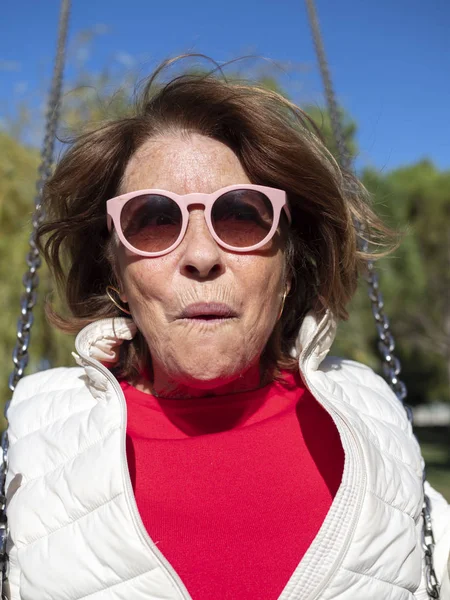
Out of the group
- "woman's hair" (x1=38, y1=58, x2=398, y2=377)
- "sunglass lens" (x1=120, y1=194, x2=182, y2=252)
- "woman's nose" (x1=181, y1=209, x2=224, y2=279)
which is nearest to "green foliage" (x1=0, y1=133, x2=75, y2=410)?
"woman's hair" (x1=38, y1=58, x2=398, y2=377)

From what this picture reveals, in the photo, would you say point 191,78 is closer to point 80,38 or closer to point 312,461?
point 312,461

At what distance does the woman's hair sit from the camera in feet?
4.84

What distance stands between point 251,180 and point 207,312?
12.6 inches

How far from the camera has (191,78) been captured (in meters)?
1.56

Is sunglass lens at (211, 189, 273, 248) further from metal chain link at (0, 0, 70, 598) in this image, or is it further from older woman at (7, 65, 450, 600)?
metal chain link at (0, 0, 70, 598)

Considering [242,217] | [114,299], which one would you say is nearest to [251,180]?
[242,217]

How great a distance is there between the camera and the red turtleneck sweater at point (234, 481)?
122cm

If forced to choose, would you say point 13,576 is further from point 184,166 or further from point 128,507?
point 184,166

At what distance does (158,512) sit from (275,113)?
857 millimetres

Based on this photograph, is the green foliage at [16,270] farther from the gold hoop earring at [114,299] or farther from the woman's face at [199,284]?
the woman's face at [199,284]

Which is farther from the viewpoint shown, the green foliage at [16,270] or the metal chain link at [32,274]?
the green foliage at [16,270]

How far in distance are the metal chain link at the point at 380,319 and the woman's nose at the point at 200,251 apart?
1.56 feet

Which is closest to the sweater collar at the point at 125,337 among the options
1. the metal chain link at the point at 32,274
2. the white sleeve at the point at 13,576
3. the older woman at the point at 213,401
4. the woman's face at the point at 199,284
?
the older woman at the point at 213,401

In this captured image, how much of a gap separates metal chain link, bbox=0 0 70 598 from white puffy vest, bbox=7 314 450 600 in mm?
26
